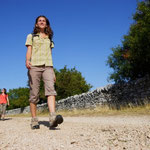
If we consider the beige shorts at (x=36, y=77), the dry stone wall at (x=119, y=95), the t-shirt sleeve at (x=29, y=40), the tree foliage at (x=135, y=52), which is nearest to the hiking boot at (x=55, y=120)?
the beige shorts at (x=36, y=77)

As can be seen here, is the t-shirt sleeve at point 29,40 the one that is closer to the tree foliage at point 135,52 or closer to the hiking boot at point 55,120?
the hiking boot at point 55,120

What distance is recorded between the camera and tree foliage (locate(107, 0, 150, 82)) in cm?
1144

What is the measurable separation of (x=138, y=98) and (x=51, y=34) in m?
9.14

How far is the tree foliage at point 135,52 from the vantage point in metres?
11.4

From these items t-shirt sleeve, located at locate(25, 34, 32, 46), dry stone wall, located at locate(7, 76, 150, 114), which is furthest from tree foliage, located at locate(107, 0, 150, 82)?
t-shirt sleeve, located at locate(25, 34, 32, 46)

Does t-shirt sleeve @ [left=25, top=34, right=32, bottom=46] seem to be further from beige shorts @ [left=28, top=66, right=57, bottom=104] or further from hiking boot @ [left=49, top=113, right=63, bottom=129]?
hiking boot @ [left=49, top=113, right=63, bottom=129]

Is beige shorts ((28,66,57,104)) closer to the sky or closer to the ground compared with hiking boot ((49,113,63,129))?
closer to the sky

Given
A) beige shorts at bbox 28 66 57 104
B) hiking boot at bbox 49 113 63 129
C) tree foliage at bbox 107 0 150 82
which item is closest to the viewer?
hiking boot at bbox 49 113 63 129

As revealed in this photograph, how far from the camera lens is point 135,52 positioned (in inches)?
496

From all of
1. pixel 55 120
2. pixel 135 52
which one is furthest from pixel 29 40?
pixel 135 52

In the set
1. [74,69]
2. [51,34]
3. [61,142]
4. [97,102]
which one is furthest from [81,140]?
[74,69]

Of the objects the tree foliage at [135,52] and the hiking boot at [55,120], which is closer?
the hiking boot at [55,120]

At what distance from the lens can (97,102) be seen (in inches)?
560

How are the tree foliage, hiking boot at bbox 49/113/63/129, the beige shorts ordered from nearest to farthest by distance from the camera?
hiking boot at bbox 49/113/63/129 → the beige shorts → the tree foliage
